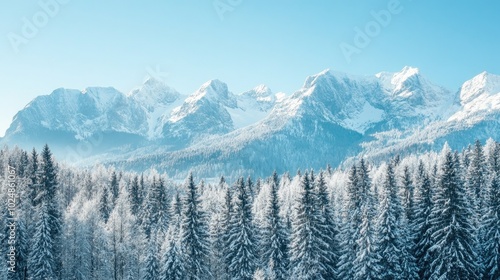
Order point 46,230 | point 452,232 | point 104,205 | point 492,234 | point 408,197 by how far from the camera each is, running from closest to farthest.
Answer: point 452,232 → point 46,230 → point 492,234 → point 408,197 → point 104,205

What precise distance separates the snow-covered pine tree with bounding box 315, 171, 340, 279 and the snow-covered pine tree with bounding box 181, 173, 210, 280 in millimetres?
17367

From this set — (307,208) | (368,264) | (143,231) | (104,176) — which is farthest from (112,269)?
(104,176)

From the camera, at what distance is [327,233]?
216 ft

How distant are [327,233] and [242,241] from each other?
12644 mm

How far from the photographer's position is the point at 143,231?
8075 centimetres

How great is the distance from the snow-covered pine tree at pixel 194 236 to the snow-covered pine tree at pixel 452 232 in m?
32.2

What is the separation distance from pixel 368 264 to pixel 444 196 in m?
13.7

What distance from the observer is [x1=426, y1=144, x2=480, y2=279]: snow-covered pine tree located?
189 ft

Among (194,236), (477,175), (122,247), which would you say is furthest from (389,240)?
(122,247)

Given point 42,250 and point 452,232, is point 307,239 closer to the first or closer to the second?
point 452,232

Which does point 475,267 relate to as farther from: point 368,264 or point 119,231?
point 119,231

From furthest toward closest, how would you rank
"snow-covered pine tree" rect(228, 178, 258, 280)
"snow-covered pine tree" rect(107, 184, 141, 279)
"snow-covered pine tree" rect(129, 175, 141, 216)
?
"snow-covered pine tree" rect(129, 175, 141, 216)
"snow-covered pine tree" rect(107, 184, 141, 279)
"snow-covered pine tree" rect(228, 178, 258, 280)

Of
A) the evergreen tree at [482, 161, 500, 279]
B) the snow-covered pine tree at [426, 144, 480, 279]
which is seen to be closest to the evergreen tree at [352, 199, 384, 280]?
the snow-covered pine tree at [426, 144, 480, 279]

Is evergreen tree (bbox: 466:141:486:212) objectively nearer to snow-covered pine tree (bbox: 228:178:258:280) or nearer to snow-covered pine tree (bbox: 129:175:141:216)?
snow-covered pine tree (bbox: 228:178:258:280)
